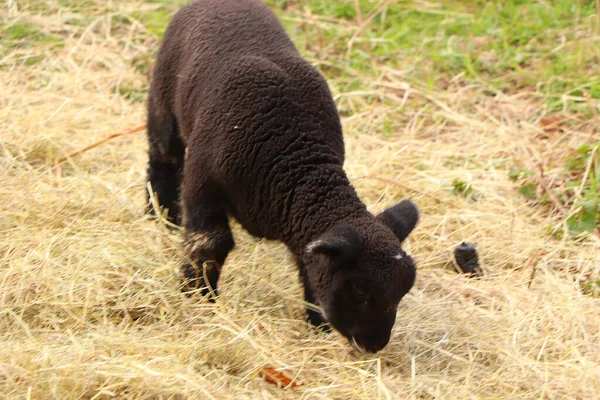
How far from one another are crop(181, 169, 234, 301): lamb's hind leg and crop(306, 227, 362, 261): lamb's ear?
2.53 feet

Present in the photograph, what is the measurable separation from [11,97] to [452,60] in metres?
4.17

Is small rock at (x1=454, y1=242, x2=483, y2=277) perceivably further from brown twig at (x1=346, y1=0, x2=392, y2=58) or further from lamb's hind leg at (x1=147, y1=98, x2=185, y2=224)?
brown twig at (x1=346, y1=0, x2=392, y2=58)

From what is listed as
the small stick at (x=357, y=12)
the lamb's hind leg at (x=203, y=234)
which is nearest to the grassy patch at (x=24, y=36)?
the small stick at (x=357, y=12)

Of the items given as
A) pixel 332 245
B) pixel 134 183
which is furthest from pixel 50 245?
pixel 332 245

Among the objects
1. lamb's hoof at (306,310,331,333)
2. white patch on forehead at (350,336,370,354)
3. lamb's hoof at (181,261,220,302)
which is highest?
white patch on forehead at (350,336,370,354)

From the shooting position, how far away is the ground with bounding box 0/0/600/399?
4.43 m

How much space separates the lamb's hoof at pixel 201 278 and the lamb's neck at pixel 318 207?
57cm

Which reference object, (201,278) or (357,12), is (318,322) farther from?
(357,12)

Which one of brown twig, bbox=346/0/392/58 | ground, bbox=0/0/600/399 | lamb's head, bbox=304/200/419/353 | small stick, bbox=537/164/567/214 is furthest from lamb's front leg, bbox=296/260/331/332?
brown twig, bbox=346/0/392/58

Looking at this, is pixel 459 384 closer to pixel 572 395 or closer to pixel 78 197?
pixel 572 395

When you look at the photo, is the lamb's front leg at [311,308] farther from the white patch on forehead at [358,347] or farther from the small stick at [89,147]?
the small stick at [89,147]

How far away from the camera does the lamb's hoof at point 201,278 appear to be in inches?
198

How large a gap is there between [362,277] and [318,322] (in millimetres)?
785

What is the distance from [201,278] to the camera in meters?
5.06
